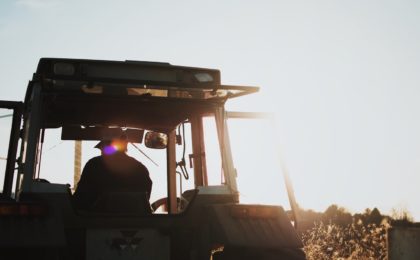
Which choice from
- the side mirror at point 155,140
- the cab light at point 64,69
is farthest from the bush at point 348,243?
the cab light at point 64,69

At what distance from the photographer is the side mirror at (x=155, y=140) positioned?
561cm

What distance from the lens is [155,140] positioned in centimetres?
564

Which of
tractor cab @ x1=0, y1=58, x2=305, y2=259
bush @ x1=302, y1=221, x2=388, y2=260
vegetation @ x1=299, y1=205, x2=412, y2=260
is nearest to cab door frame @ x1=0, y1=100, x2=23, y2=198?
tractor cab @ x1=0, y1=58, x2=305, y2=259

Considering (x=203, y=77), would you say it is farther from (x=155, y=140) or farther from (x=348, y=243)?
(x=348, y=243)

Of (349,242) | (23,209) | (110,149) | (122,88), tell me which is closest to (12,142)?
(110,149)

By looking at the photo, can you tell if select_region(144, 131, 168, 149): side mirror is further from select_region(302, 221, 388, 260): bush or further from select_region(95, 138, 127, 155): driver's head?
select_region(302, 221, 388, 260): bush

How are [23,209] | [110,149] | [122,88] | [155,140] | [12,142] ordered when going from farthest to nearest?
1. [155,140]
2. [110,149]
3. [12,142]
4. [122,88]
5. [23,209]

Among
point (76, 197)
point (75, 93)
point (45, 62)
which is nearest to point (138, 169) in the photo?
point (76, 197)

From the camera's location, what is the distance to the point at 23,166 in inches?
161

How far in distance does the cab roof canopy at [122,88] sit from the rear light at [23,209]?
0.84 meters

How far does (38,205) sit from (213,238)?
119 cm

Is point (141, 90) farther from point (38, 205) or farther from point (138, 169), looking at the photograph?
point (38, 205)

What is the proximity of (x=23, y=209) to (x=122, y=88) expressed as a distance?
1250mm

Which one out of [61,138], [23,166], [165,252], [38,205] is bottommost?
[165,252]
